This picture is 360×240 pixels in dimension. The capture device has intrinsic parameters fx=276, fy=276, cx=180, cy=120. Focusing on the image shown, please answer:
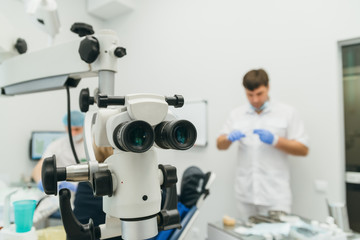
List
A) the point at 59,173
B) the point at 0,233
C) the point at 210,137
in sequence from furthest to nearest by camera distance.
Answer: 1. the point at 210,137
2. the point at 0,233
3. the point at 59,173

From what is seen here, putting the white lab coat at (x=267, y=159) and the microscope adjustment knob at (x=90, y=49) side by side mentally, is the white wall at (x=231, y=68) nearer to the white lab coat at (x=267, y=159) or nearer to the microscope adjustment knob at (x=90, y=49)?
the white lab coat at (x=267, y=159)

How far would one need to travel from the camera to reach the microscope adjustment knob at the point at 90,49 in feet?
2.35

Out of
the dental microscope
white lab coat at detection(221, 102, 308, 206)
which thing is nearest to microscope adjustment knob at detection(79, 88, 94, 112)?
the dental microscope

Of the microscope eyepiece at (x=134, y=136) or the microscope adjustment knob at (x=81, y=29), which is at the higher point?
the microscope adjustment knob at (x=81, y=29)

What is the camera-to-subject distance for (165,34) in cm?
311

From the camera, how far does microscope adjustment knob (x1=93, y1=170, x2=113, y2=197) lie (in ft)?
1.68

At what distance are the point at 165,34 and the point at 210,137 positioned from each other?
Result: 1.27 m

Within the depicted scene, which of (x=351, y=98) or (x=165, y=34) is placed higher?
(x=165, y=34)

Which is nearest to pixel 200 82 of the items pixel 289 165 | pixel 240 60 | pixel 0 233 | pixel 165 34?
pixel 240 60

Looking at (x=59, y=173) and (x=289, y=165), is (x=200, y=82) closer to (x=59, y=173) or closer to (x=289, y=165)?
(x=289, y=165)

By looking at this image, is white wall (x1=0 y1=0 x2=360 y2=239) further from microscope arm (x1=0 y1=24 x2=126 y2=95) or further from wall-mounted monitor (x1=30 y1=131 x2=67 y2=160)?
microscope arm (x1=0 y1=24 x2=126 y2=95)

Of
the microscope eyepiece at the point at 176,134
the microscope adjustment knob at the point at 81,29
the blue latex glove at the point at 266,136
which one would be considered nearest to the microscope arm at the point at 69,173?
the microscope eyepiece at the point at 176,134

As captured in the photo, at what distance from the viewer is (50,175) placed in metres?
0.50

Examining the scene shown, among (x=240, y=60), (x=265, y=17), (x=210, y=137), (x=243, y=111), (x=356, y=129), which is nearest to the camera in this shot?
(x=356, y=129)
